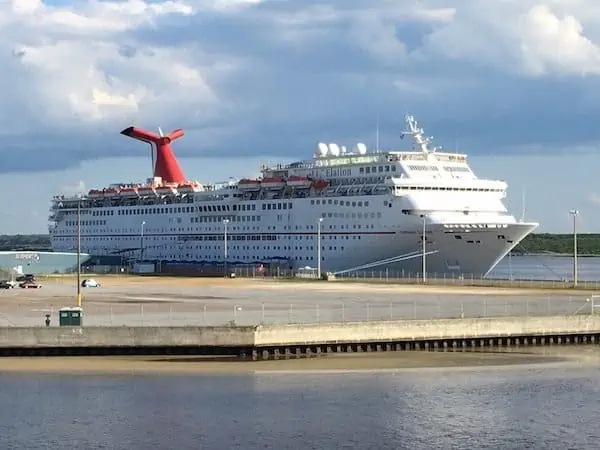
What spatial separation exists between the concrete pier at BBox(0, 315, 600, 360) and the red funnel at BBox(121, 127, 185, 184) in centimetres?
8990

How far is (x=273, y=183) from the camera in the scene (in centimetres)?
10138

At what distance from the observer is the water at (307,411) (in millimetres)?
26028

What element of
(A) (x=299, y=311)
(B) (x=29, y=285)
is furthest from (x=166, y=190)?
(A) (x=299, y=311)

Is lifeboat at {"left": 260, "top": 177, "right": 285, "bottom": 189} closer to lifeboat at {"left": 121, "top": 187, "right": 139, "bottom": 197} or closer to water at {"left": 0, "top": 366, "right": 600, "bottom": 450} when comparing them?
lifeboat at {"left": 121, "top": 187, "right": 139, "bottom": 197}

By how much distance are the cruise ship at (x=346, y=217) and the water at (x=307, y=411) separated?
163ft

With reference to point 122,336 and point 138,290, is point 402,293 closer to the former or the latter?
point 138,290

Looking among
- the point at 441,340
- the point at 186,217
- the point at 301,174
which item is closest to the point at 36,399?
the point at 441,340

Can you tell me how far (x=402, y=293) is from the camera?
216 ft

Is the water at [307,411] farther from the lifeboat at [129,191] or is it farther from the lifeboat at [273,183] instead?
the lifeboat at [129,191]

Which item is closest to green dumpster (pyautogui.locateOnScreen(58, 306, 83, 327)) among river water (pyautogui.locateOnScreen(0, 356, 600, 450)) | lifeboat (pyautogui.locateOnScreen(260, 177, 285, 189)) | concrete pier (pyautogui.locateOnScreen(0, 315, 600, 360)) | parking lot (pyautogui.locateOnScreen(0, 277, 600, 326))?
concrete pier (pyautogui.locateOnScreen(0, 315, 600, 360))

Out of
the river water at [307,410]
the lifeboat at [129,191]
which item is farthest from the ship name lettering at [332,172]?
the river water at [307,410]

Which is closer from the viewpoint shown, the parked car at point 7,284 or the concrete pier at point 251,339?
the concrete pier at point 251,339

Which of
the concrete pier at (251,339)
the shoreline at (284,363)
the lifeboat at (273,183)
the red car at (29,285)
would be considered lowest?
the shoreline at (284,363)

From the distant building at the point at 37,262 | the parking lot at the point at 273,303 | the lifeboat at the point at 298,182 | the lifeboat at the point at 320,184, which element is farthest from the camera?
the distant building at the point at 37,262
